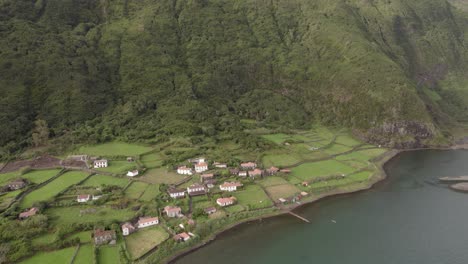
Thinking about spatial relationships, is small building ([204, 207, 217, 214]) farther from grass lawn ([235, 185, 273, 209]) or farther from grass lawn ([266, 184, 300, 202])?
grass lawn ([266, 184, 300, 202])

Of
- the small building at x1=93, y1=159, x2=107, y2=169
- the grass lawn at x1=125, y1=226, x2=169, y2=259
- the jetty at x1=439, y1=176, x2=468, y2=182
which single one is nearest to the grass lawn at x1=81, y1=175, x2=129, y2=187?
the small building at x1=93, y1=159, x2=107, y2=169

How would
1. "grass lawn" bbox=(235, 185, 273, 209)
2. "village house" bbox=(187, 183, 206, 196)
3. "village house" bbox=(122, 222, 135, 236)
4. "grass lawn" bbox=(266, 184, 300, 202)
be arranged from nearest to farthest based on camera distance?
"village house" bbox=(122, 222, 135, 236)
"grass lawn" bbox=(235, 185, 273, 209)
"village house" bbox=(187, 183, 206, 196)
"grass lawn" bbox=(266, 184, 300, 202)

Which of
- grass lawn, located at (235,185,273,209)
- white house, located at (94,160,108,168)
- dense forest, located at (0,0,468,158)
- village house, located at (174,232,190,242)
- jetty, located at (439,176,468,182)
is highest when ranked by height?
dense forest, located at (0,0,468,158)

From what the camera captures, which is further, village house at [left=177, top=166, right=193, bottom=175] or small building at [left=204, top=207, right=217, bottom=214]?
village house at [left=177, top=166, right=193, bottom=175]

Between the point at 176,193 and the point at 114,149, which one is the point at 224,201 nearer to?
the point at 176,193

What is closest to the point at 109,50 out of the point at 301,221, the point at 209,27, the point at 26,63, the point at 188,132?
the point at 26,63

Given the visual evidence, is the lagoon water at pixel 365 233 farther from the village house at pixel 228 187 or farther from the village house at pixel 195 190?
the village house at pixel 195 190

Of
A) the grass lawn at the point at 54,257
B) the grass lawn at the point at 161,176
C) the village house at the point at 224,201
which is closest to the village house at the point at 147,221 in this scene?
the grass lawn at the point at 54,257

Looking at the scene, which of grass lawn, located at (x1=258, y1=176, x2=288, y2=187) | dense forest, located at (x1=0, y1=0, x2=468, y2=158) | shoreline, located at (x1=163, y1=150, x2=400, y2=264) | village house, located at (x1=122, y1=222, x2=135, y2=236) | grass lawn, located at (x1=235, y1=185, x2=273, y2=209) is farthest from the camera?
dense forest, located at (x1=0, y1=0, x2=468, y2=158)
